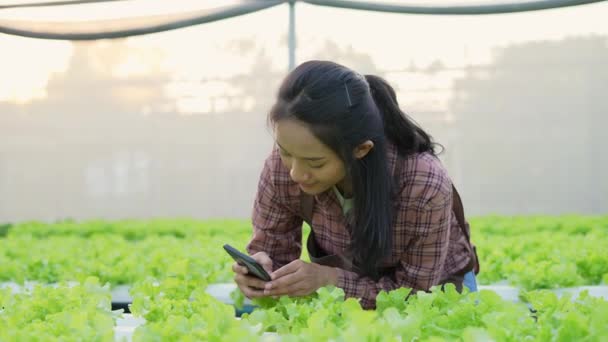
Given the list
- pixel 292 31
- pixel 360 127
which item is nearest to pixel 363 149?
pixel 360 127

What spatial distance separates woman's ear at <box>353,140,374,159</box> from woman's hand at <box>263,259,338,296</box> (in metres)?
0.31

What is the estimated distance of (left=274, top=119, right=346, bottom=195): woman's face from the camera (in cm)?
178

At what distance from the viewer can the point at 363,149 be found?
1.89 metres

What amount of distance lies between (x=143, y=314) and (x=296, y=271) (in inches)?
18.9

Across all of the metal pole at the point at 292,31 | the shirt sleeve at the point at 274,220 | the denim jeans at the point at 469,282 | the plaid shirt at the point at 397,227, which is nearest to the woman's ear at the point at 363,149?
the plaid shirt at the point at 397,227

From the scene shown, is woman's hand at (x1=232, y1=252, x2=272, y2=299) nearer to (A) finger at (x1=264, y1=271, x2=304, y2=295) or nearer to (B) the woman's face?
(A) finger at (x1=264, y1=271, x2=304, y2=295)

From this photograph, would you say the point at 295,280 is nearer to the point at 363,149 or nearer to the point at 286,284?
the point at 286,284

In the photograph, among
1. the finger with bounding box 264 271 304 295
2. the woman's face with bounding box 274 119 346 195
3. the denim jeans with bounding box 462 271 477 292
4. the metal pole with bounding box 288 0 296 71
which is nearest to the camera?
the woman's face with bounding box 274 119 346 195

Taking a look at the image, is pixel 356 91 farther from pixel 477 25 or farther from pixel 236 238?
pixel 477 25

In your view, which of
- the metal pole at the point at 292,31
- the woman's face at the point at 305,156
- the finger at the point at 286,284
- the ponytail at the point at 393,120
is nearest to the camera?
the woman's face at the point at 305,156

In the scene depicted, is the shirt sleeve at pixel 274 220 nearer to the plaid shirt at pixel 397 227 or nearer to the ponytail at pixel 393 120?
the plaid shirt at pixel 397 227

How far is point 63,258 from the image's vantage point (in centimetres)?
377

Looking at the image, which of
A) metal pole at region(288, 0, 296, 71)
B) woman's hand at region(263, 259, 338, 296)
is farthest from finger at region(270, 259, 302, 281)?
metal pole at region(288, 0, 296, 71)

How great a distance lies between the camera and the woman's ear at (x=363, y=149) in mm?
1871
